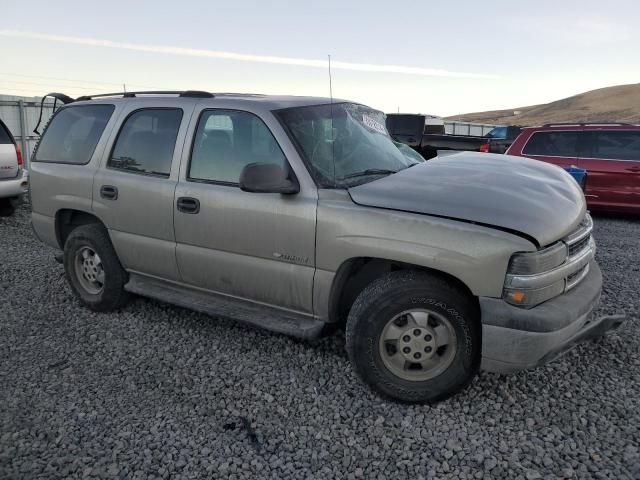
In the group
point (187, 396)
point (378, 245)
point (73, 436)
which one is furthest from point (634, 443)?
point (73, 436)

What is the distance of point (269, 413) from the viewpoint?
319 centimetres

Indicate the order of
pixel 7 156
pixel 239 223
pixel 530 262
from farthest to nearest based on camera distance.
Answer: pixel 7 156
pixel 239 223
pixel 530 262

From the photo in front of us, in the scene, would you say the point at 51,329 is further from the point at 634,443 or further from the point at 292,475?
the point at 634,443

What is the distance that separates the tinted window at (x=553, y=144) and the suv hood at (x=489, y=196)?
21.5ft

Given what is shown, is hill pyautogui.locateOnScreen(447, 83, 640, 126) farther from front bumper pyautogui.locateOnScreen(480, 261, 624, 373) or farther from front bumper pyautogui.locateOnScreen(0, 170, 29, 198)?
front bumper pyautogui.locateOnScreen(480, 261, 624, 373)

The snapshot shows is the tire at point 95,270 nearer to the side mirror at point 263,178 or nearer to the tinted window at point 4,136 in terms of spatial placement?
the side mirror at point 263,178

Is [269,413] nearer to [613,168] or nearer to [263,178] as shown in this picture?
[263,178]

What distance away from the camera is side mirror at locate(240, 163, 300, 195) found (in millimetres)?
3225

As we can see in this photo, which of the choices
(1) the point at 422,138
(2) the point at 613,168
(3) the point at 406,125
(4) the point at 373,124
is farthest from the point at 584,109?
(4) the point at 373,124

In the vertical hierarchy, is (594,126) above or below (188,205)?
above

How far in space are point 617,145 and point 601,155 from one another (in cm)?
30

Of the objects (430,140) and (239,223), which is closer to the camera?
(239,223)

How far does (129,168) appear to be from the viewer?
14.3 feet

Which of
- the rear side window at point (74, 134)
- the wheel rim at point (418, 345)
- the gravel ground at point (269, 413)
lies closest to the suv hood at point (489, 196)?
the wheel rim at point (418, 345)
